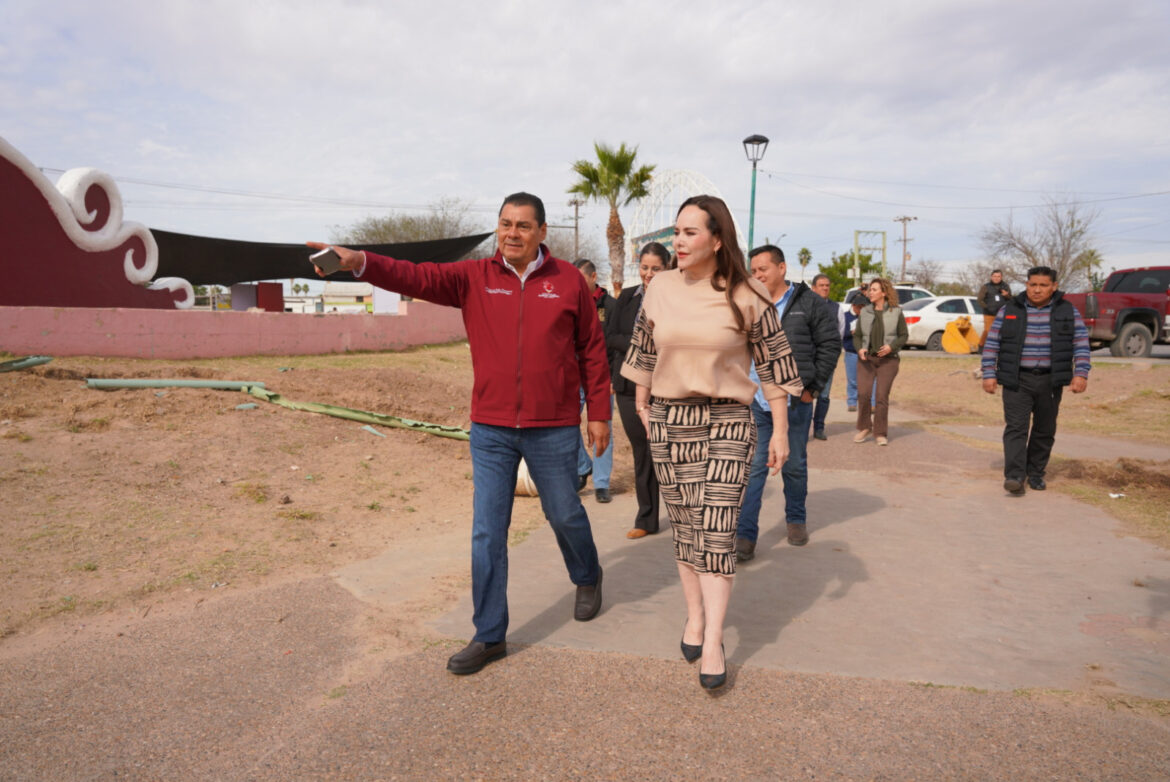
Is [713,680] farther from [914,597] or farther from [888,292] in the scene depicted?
[888,292]

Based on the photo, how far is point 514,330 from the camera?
3.40 meters

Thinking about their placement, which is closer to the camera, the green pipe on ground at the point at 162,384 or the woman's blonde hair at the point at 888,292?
the green pipe on ground at the point at 162,384

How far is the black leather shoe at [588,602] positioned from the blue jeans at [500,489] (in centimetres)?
53

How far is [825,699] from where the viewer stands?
3.04 metres

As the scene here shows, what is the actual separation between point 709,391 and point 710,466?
0.32 m

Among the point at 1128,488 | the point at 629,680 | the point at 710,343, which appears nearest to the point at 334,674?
the point at 629,680

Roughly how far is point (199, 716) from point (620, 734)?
60.4 inches

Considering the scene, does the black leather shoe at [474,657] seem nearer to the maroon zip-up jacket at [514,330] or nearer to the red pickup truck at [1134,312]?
the maroon zip-up jacket at [514,330]

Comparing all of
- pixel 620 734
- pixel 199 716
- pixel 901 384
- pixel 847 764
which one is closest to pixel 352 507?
pixel 199 716

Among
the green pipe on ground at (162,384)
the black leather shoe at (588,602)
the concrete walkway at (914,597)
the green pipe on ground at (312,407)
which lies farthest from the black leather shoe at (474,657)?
the green pipe on ground at (162,384)

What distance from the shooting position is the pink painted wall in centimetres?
1074

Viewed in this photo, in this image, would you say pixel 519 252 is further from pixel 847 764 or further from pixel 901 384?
pixel 901 384

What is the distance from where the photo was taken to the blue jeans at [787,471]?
4844mm

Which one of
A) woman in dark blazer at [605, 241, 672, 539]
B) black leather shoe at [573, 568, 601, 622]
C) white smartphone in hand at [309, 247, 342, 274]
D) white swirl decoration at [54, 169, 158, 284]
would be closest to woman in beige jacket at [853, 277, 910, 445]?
woman in dark blazer at [605, 241, 672, 539]
